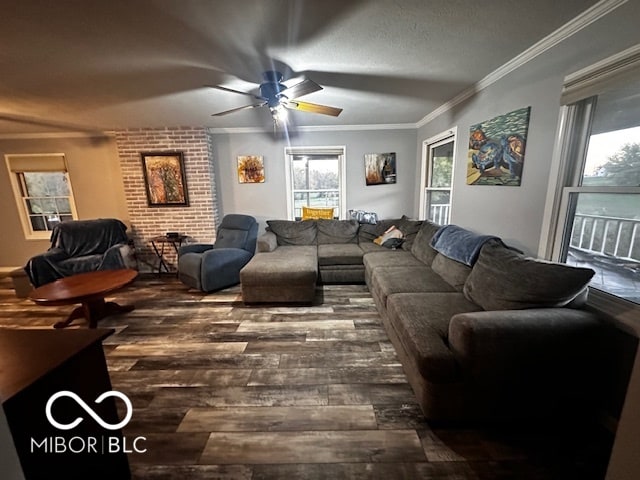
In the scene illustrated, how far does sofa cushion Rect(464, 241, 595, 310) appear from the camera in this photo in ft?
5.00

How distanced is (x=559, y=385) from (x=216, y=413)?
2.04 m

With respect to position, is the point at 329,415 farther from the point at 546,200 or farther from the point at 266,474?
the point at 546,200

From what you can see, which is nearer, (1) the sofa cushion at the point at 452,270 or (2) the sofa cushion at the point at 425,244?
(1) the sofa cushion at the point at 452,270

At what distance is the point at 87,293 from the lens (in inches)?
97.4

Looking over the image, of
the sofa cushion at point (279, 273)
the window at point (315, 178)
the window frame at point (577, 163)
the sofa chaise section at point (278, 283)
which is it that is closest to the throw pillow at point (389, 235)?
the window at point (315, 178)

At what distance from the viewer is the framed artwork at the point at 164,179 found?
4.23 m

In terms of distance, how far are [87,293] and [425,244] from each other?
3665 millimetres

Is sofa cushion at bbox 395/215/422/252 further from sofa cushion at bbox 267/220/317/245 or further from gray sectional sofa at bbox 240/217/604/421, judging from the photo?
sofa cushion at bbox 267/220/317/245

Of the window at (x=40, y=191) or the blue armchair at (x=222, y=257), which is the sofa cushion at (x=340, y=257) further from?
the window at (x=40, y=191)

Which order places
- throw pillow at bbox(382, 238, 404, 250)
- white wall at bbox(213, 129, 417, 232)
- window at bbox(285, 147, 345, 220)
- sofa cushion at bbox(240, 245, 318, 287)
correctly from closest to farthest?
sofa cushion at bbox(240, 245, 318, 287)
throw pillow at bbox(382, 238, 404, 250)
white wall at bbox(213, 129, 417, 232)
window at bbox(285, 147, 345, 220)

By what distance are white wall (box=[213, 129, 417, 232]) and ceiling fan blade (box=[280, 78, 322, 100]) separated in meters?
2.00

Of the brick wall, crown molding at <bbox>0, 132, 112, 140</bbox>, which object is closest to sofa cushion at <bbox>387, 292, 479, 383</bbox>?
the brick wall

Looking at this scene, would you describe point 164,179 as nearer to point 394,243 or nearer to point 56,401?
point 394,243

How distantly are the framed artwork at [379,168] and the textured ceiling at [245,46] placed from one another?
145 centimetres
